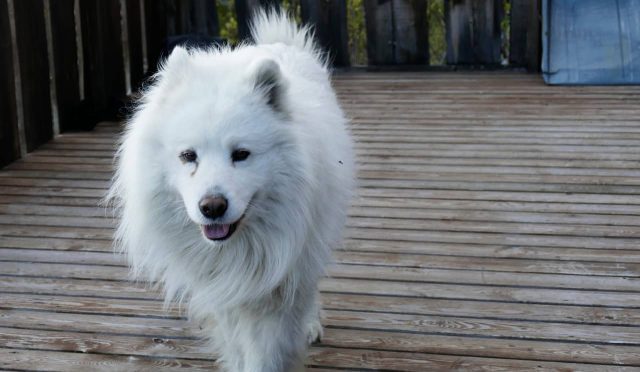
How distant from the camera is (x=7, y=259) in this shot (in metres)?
3.59

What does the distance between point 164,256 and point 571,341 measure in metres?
1.34

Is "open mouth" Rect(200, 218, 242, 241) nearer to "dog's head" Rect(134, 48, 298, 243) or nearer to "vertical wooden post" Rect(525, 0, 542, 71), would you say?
"dog's head" Rect(134, 48, 298, 243)

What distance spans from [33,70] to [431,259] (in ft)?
9.61

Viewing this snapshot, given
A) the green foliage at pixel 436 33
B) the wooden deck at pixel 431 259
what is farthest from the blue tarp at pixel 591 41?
the green foliage at pixel 436 33

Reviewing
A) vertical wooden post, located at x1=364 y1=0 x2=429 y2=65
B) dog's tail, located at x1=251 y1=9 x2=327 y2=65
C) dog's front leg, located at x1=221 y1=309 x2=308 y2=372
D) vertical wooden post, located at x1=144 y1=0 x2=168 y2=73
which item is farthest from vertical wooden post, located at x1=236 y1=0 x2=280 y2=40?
dog's front leg, located at x1=221 y1=309 x2=308 y2=372

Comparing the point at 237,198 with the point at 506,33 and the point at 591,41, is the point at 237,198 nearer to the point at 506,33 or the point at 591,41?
the point at 591,41

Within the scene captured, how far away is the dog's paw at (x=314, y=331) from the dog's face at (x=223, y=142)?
1.84ft

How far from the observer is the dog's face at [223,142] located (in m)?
2.22

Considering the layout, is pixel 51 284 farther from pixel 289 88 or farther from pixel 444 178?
pixel 444 178

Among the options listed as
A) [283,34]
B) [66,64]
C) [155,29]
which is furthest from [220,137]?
[155,29]

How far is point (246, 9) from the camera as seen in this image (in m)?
7.17

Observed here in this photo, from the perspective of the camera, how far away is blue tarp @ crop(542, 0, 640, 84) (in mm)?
6500

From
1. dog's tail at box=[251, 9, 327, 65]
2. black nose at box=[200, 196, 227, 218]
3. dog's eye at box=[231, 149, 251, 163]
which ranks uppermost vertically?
→ dog's tail at box=[251, 9, 327, 65]

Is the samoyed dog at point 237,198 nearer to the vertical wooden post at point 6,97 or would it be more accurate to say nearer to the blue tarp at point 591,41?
the vertical wooden post at point 6,97
